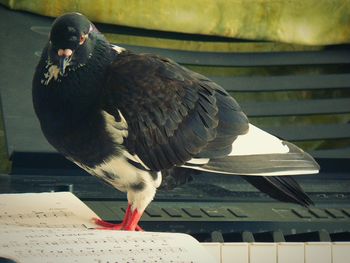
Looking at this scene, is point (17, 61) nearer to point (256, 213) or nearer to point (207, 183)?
point (207, 183)

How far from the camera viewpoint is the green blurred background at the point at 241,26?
8.33 ft

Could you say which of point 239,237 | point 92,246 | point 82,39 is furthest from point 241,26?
point 92,246

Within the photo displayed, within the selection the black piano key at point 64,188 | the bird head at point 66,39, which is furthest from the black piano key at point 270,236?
the bird head at point 66,39

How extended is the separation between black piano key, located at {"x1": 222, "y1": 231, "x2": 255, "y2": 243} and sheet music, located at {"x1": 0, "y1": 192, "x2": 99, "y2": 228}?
10.8 inches

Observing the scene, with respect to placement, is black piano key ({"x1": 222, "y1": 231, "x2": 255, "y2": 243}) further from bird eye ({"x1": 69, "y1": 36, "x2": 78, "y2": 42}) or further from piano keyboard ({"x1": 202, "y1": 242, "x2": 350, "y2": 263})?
bird eye ({"x1": 69, "y1": 36, "x2": 78, "y2": 42})

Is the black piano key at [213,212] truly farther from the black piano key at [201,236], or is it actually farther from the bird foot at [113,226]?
the bird foot at [113,226]

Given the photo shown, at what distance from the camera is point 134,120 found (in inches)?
68.5

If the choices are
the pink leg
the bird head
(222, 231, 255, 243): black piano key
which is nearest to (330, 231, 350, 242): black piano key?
(222, 231, 255, 243): black piano key

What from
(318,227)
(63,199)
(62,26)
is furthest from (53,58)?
(318,227)

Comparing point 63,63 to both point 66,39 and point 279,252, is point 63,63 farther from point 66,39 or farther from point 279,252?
point 279,252

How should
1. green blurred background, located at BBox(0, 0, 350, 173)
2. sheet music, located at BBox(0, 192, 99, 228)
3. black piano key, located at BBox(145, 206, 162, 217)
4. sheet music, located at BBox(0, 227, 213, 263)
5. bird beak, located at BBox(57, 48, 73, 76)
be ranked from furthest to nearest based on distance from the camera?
1. green blurred background, located at BBox(0, 0, 350, 173)
2. black piano key, located at BBox(145, 206, 162, 217)
3. sheet music, located at BBox(0, 192, 99, 228)
4. bird beak, located at BBox(57, 48, 73, 76)
5. sheet music, located at BBox(0, 227, 213, 263)

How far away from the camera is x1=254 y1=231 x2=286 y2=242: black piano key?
193 centimetres

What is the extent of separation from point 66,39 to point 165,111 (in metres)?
0.22

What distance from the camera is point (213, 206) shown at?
2.13 meters
